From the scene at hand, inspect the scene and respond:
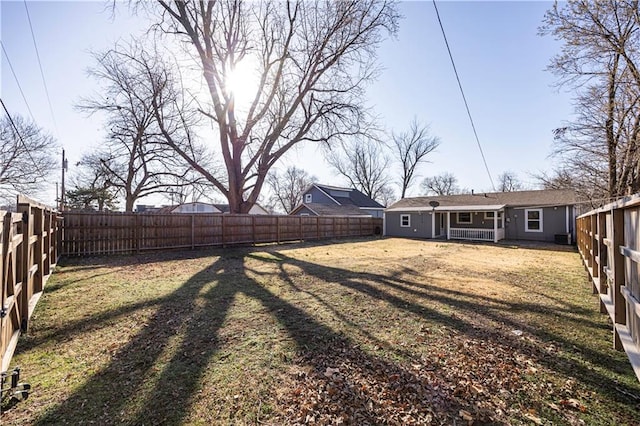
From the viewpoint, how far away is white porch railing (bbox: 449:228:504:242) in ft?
57.2

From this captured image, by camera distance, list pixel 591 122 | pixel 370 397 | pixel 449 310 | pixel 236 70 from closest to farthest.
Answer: pixel 370 397
pixel 449 310
pixel 591 122
pixel 236 70

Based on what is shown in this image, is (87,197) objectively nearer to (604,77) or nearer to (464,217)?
(464,217)

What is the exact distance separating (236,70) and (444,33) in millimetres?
11337

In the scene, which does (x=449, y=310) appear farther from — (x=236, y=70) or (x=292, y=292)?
(x=236, y=70)

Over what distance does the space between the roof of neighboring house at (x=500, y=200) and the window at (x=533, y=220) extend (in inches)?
17.7

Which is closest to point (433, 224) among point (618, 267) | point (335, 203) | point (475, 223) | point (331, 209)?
point (475, 223)

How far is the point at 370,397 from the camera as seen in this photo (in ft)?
7.88

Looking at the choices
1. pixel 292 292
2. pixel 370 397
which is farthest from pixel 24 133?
pixel 370 397

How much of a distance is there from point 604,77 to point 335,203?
2231 cm

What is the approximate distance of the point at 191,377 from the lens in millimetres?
2699

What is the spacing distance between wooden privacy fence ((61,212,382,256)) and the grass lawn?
391cm

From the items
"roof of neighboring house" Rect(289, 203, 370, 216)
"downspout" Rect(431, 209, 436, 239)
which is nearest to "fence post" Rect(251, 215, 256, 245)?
"roof of neighboring house" Rect(289, 203, 370, 216)

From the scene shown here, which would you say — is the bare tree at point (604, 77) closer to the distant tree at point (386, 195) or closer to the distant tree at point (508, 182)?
the distant tree at point (386, 195)

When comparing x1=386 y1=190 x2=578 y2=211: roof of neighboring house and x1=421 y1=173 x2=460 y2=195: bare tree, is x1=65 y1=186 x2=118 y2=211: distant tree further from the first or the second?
x1=421 y1=173 x2=460 y2=195: bare tree
